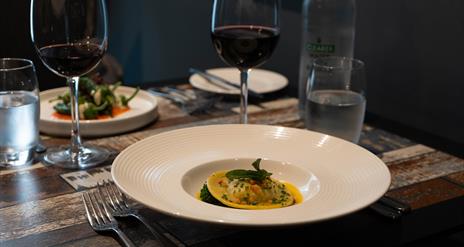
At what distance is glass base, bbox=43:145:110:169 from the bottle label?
1.72 ft

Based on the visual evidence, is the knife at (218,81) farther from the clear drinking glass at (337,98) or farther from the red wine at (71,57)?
the red wine at (71,57)

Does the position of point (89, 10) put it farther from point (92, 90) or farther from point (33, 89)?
point (92, 90)

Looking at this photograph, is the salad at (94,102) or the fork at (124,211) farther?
the salad at (94,102)

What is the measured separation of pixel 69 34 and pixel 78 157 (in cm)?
24

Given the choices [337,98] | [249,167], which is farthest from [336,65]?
[249,167]

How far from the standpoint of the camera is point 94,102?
56.1 inches

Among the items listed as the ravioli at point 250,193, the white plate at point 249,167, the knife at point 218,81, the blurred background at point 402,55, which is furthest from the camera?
the knife at point 218,81

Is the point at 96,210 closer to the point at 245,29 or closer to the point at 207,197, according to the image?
the point at 207,197

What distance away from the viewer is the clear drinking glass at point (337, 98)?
123 cm

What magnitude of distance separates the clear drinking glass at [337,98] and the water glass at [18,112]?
1.77 feet

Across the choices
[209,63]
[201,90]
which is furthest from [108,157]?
[209,63]

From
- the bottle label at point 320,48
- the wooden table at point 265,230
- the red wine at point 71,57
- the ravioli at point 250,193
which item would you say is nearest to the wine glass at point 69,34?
the red wine at point 71,57

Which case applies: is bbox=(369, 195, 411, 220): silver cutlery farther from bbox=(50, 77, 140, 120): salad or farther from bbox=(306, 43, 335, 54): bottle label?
bbox=(50, 77, 140, 120): salad

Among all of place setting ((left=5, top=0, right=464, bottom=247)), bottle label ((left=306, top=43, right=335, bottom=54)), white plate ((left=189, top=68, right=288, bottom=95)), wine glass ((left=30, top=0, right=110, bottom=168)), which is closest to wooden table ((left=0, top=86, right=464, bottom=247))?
place setting ((left=5, top=0, right=464, bottom=247))
